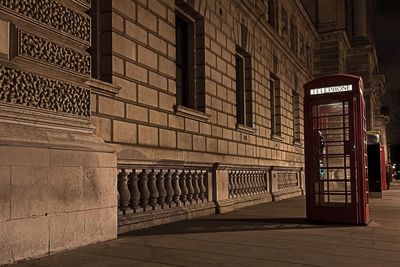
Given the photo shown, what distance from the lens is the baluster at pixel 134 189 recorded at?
7.44 m

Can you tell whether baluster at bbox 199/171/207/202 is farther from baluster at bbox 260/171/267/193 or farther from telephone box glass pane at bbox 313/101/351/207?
baluster at bbox 260/171/267/193

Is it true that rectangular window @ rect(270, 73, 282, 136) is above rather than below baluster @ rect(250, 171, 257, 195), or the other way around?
above

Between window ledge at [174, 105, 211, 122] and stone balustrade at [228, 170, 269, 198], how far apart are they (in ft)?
5.52

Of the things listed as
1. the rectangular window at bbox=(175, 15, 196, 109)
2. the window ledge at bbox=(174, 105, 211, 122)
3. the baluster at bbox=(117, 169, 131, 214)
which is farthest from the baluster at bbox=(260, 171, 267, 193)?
the baluster at bbox=(117, 169, 131, 214)

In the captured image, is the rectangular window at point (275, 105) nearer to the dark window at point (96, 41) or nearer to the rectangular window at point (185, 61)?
the rectangular window at point (185, 61)

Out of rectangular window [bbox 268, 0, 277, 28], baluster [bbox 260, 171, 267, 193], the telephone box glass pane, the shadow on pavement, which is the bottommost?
the shadow on pavement

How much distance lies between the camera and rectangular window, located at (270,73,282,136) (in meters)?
17.3

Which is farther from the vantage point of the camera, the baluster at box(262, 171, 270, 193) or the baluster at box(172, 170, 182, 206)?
the baluster at box(262, 171, 270, 193)

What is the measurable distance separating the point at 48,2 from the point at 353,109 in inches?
205

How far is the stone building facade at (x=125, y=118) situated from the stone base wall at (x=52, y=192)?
13mm

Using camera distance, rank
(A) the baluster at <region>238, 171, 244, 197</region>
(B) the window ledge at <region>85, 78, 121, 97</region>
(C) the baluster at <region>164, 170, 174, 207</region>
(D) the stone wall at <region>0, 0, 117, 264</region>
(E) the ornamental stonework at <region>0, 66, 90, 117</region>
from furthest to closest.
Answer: (A) the baluster at <region>238, 171, 244, 197</region> → (C) the baluster at <region>164, 170, 174, 207</region> → (B) the window ledge at <region>85, 78, 121, 97</region> → (E) the ornamental stonework at <region>0, 66, 90, 117</region> → (D) the stone wall at <region>0, 0, 117, 264</region>

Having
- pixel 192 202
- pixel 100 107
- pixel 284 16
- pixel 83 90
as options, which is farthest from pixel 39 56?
pixel 284 16

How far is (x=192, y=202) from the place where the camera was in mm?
9406

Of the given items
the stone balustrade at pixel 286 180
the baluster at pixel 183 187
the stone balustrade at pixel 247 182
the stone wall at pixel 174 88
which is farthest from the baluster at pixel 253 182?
the baluster at pixel 183 187
